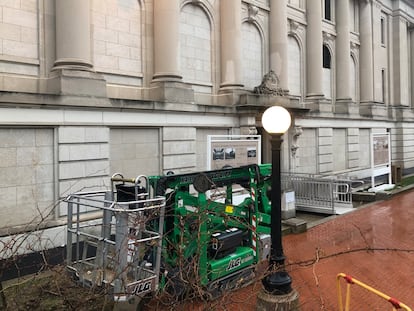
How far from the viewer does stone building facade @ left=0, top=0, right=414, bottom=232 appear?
10.2 meters

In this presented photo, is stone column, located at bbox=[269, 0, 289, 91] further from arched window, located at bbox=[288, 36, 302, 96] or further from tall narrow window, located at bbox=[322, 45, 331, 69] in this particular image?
tall narrow window, located at bbox=[322, 45, 331, 69]

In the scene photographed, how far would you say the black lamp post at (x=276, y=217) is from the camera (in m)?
6.06

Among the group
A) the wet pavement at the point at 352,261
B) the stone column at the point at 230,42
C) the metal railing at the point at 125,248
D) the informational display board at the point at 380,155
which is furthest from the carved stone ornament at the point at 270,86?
the metal railing at the point at 125,248

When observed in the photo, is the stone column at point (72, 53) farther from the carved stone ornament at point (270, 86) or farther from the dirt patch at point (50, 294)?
the carved stone ornament at point (270, 86)

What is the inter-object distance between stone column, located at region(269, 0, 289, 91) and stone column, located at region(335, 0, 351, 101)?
23.9ft

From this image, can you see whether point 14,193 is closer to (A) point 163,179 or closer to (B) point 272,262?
(A) point 163,179

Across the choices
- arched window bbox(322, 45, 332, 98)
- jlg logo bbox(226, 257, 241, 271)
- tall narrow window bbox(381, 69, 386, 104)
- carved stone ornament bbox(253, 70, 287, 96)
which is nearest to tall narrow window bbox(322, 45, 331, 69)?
arched window bbox(322, 45, 332, 98)

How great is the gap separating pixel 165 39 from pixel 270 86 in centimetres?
633

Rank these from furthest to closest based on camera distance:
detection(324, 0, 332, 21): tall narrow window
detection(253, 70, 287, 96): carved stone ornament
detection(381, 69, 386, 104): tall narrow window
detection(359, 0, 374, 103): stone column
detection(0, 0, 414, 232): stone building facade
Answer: detection(381, 69, 386, 104): tall narrow window → detection(359, 0, 374, 103): stone column → detection(324, 0, 332, 21): tall narrow window → detection(253, 70, 287, 96): carved stone ornament → detection(0, 0, 414, 232): stone building facade

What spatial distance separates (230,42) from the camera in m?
16.5

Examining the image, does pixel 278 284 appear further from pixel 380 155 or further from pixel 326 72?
pixel 326 72

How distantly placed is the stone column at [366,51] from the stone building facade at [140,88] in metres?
5.04

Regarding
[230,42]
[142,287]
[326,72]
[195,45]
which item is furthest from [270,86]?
[142,287]

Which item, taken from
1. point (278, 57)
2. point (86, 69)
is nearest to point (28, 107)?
point (86, 69)
